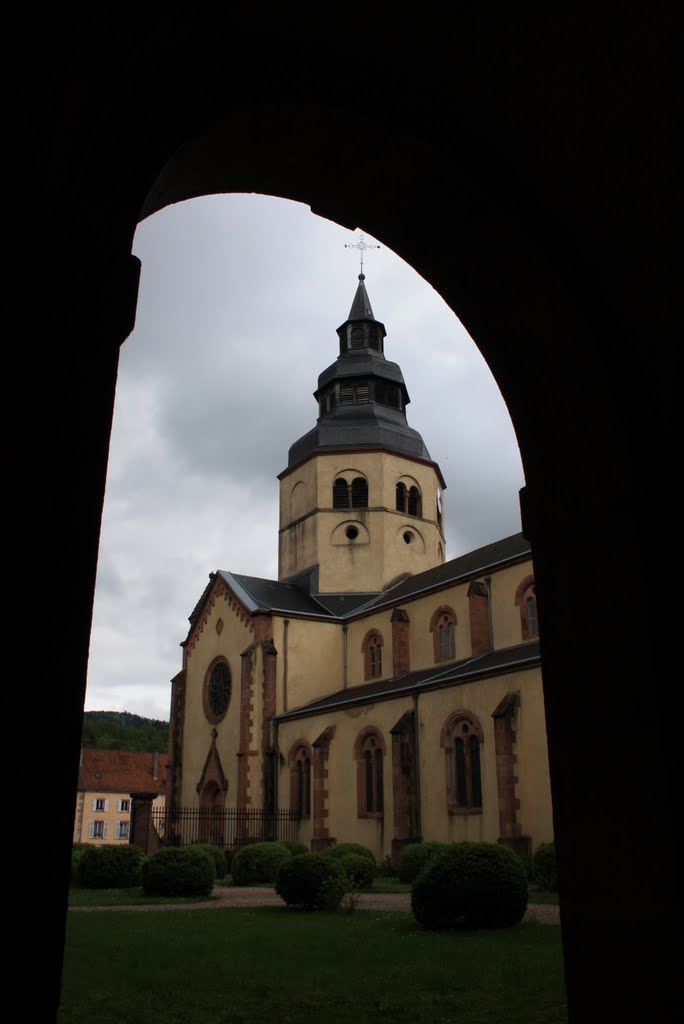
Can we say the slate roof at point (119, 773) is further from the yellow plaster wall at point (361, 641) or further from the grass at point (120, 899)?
the grass at point (120, 899)

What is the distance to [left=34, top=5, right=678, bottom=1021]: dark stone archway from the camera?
2434 millimetres

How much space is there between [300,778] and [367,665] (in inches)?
214

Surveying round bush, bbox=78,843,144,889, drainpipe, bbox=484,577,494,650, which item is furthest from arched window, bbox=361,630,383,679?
round bush, bbox=78,843,144,889

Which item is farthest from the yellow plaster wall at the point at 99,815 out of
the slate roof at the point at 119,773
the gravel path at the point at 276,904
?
the gravel path at the point at 276,904

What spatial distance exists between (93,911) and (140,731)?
269ft

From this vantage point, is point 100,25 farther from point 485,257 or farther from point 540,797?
point 540,797

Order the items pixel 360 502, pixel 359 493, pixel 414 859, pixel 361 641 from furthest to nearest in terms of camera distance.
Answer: pixel 359 493 → pixel 360 502 → pixel 361 641 → pixel 414 859

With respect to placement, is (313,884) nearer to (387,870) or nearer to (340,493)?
(387,870)

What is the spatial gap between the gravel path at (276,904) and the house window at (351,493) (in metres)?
Answer: 21.6

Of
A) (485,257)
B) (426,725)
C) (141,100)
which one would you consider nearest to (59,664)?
(141,100)

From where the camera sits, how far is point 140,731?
3681 inches

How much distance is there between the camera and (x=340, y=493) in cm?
4012

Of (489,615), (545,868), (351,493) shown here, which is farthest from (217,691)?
(545,868)

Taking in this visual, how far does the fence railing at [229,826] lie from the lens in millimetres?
31484
